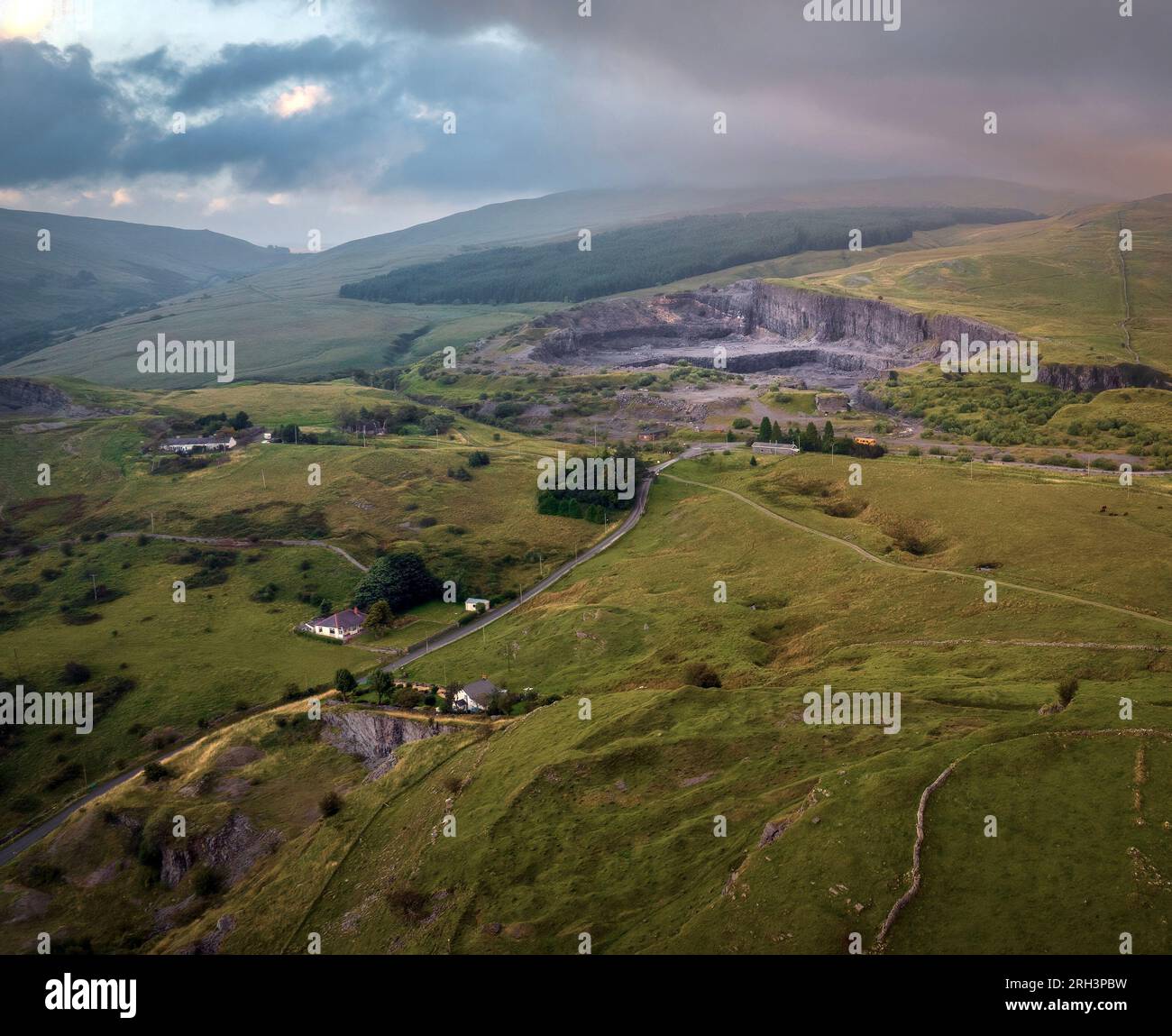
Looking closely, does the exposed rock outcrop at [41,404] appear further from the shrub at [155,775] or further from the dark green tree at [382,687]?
the dark green tree at [382,687]

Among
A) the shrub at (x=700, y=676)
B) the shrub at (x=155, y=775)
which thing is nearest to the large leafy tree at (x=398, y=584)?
the shrub at (x=155, y=775)

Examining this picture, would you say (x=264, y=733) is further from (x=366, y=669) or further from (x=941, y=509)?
(x=941, y=509)

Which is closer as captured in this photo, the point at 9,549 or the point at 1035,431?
the point at 9,549

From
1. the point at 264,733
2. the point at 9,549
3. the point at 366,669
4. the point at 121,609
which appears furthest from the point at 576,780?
the point at 9,549

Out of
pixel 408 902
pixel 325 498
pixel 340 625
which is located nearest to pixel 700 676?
pixel 408 902

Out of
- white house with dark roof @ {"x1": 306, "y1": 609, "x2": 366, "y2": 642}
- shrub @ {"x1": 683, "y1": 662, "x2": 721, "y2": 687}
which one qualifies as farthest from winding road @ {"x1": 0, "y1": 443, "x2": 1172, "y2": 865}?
shrub @ {"x1": 683, "y1": 662, "x2": 721, "y2": 687}

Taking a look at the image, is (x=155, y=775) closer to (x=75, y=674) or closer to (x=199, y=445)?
(x=75, y=674)
